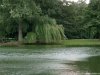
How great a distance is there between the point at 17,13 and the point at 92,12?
65.6 feet

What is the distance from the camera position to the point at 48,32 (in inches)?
1640

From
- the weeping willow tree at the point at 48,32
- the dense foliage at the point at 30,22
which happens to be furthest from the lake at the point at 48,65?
the dense foliage at the point at 30,22

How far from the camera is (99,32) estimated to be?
5725cm

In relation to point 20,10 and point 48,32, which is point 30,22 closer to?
point 20,10

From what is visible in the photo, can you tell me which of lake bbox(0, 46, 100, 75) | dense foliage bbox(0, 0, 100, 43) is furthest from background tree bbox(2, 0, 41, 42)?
lake bbox(0, 46, 100, 75)

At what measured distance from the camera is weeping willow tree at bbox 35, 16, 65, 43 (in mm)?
41562

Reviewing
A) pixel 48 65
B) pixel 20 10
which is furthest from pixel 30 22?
pixel 48 65

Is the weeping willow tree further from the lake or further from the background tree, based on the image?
the lake

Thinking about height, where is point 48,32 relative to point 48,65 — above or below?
below

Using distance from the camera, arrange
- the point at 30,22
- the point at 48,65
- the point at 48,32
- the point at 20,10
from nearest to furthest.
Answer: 1. the point at 48,65
2. the point at 48,32
3. the point at 20,10
4. the point at 30,22

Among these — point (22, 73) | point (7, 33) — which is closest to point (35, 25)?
point (7, 33)

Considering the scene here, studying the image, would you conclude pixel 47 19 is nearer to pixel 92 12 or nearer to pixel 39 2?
pixel 39 2

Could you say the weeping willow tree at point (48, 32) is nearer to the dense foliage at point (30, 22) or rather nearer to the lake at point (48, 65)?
the dense foliage at point (30, 22)

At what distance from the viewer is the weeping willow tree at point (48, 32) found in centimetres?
4156
